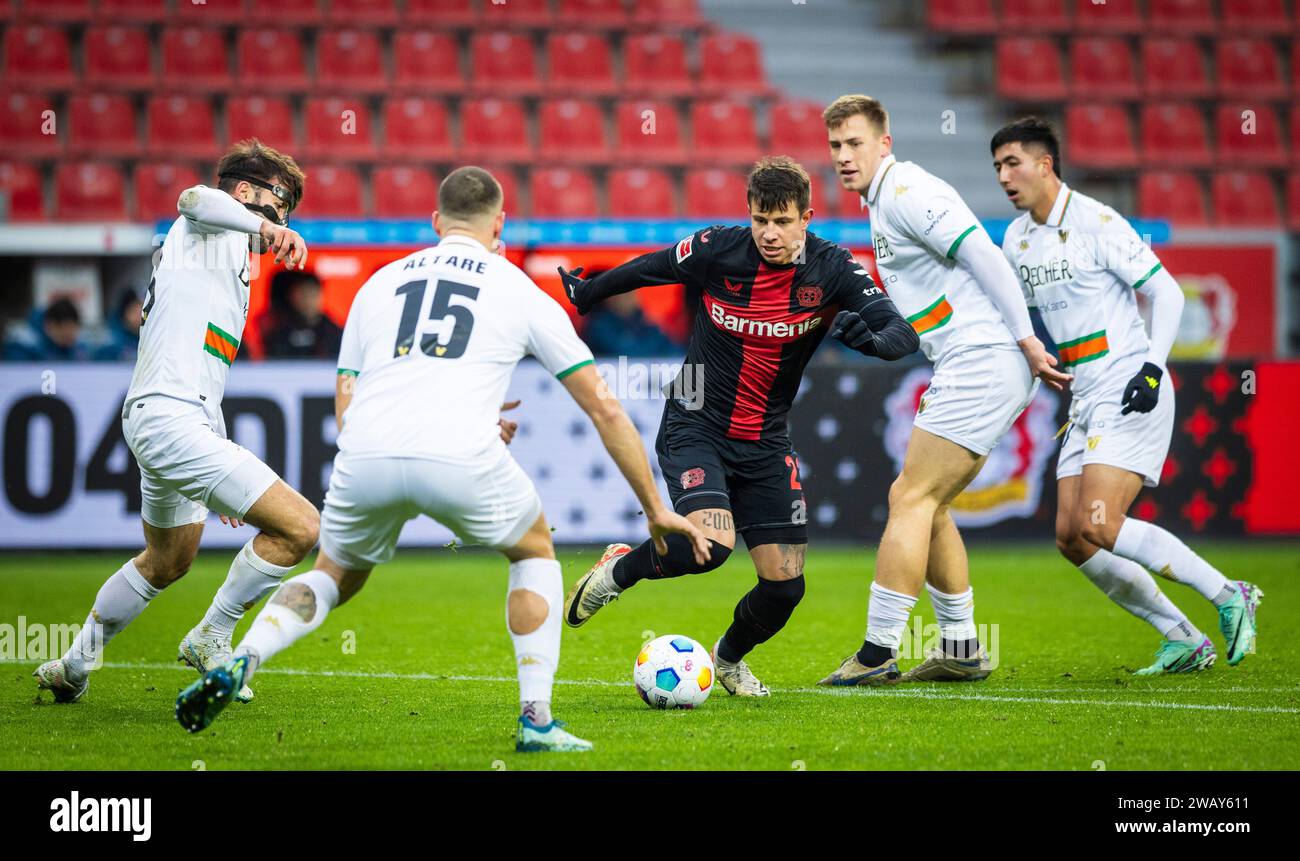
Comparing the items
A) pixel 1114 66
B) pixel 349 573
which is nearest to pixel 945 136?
pixel 1114 66

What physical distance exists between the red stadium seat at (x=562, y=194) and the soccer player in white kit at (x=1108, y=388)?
985 centimetres

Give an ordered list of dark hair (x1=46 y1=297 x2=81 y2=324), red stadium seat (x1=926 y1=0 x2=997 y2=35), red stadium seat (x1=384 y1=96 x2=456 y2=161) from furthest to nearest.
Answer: red stadium seat (x1=926 y1=0 x2=997 y2=35), red stadium seat (x1=384 y1=96 x2=456 y2=161), dark hair (x1=46 y1=297 x2=81 y2=324)

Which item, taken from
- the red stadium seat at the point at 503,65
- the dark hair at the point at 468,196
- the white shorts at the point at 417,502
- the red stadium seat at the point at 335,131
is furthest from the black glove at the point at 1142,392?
the red stadium seat at the point at 503,65

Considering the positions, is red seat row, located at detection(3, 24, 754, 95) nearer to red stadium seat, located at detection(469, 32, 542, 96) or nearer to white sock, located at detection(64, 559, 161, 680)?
red stadium seat, located at detection(469, 32, 542, 96)

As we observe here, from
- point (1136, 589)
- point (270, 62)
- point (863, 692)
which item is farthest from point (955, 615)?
point (270, 62)

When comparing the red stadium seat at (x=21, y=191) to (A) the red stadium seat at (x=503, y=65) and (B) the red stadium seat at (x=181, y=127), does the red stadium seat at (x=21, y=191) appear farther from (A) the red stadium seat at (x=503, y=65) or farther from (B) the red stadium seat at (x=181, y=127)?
(A) the red stadium seat at (x=503, y=65)

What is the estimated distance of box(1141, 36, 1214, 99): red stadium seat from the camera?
63.7 ft

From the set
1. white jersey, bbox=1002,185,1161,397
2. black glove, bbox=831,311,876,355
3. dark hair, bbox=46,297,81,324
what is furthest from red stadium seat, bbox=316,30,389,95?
black glove, bbox=831,311,876,355

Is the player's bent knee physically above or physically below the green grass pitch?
above

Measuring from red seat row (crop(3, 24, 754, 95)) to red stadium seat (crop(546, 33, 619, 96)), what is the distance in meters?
0.01

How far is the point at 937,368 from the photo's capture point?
22.0ft

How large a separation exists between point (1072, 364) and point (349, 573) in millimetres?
3978

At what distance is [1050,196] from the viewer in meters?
7.20

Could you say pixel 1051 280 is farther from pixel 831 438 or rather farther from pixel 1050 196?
pixel 831 438
